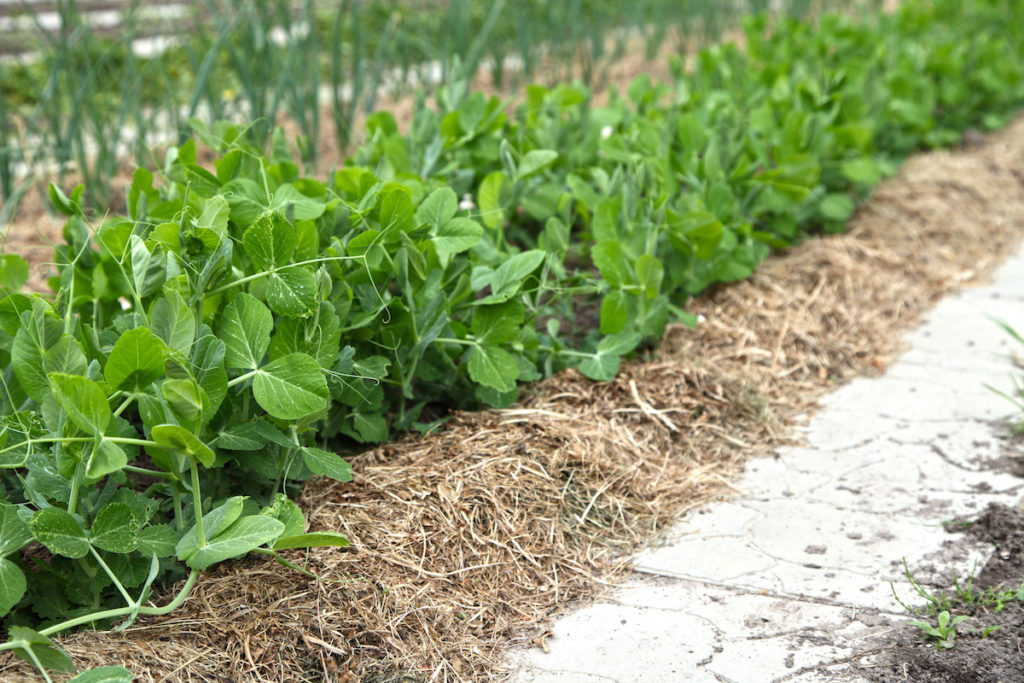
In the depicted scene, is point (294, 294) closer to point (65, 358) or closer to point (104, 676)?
point (65, 358)

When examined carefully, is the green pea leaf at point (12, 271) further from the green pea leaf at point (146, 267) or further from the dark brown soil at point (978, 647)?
the dark brown soil at point (978, 647)

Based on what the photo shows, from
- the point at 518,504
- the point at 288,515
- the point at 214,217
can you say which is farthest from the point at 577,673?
the point at 214,217

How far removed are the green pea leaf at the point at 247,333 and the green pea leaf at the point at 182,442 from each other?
0.19m

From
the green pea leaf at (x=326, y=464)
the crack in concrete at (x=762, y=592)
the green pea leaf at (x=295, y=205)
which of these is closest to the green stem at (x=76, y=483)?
the green pea leaf at (x=326, y=464)

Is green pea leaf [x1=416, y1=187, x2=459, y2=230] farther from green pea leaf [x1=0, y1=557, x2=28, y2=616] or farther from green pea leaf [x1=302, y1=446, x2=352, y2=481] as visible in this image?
green pea leaf [x1=0, y1=557, x2=28, y2=616]

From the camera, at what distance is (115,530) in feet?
4.58

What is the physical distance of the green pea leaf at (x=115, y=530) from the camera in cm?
139

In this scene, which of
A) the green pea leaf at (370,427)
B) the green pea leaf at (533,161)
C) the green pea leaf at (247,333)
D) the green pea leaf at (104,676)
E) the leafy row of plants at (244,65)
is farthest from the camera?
the leafy row of plants at (244,65)

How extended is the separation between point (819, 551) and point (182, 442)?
1150 millimetres

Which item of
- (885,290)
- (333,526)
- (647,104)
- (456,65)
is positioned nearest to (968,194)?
(885,290)

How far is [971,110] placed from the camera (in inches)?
184

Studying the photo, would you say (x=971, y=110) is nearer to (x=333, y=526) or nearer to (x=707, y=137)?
(x=707, y=137)

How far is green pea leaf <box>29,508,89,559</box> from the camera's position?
1.32 m

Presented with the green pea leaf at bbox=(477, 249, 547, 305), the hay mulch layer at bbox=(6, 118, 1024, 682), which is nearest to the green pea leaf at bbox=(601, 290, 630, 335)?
the hay mulch layer at bbox=(6, 118, 1024, 682)
